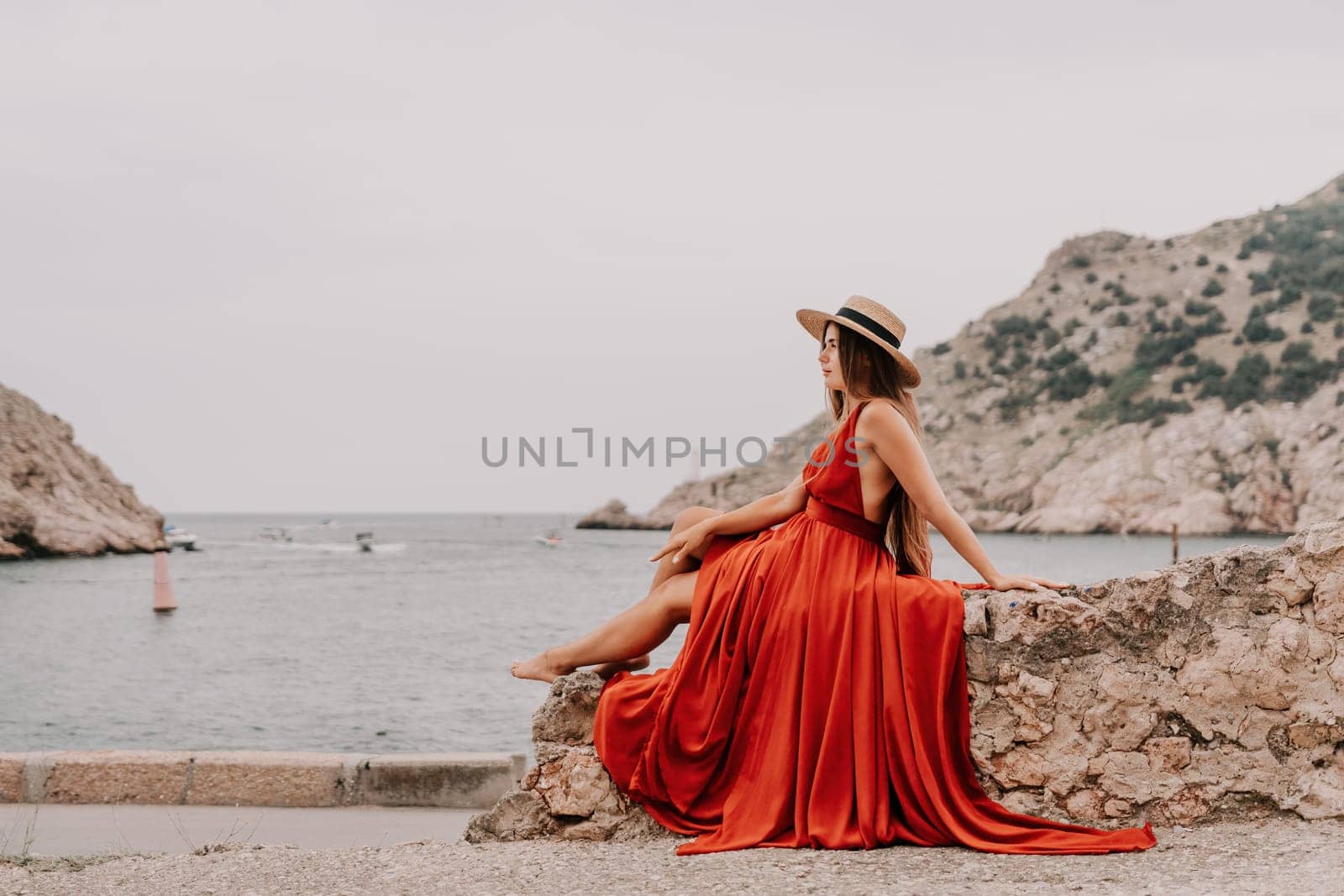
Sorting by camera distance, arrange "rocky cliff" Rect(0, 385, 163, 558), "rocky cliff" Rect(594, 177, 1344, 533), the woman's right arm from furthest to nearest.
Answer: "rocky cliff" Rect(0, 385, 163, 558) → "rocky cliff" Rect(594, 177, 1344, 533) → the woman's right arm

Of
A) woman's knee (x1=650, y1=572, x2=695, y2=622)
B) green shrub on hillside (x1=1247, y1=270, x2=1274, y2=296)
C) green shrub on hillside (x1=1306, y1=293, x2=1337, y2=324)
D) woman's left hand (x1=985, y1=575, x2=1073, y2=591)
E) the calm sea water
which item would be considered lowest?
the calm sea water

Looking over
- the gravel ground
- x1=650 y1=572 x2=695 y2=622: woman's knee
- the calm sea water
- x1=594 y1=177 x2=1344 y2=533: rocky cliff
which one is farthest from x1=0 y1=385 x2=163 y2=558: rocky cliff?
x1=650 y1=572 x2=695 y2=622: woman's knee

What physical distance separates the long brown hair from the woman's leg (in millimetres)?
663

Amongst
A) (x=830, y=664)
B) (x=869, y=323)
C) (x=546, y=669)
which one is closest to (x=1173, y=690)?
(x=830, y=664)

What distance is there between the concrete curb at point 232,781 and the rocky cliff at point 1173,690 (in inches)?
170

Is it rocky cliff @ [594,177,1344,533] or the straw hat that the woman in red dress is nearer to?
the straw hat

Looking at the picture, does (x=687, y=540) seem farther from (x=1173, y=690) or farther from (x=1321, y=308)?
(x=1321, y=308)

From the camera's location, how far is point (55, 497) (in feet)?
195

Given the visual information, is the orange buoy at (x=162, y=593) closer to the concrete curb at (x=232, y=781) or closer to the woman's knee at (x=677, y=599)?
the concrete curb at (x=232, y=781)

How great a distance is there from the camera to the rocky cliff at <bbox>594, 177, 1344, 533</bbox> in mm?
52938

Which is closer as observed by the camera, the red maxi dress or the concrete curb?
the red maxi dress

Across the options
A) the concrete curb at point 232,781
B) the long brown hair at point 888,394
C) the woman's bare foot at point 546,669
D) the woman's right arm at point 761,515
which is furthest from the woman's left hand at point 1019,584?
the concrete curb at point 232,781

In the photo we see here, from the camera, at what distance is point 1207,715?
146 inches

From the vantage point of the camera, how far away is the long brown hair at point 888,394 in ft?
13.3
